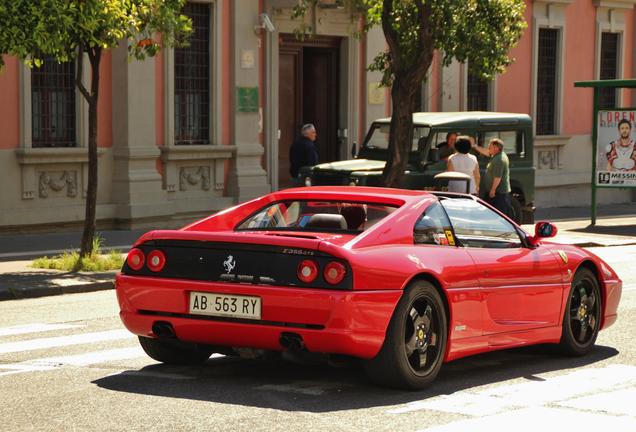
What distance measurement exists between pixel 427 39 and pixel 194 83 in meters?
4.69

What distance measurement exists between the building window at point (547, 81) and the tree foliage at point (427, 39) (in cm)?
874

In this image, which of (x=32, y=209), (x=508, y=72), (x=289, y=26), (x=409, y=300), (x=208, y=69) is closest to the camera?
(x=409, y=300)

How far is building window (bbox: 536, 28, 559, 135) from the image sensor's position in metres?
32.8

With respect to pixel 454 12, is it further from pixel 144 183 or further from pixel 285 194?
pixel 285 194

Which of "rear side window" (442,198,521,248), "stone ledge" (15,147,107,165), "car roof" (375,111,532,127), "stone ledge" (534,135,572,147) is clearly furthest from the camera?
"stone ledge" (534,135,572,147)

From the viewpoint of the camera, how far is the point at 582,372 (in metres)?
9.47

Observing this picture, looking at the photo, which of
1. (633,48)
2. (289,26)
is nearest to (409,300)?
(289,26)

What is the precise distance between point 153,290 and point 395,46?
14.4 meters

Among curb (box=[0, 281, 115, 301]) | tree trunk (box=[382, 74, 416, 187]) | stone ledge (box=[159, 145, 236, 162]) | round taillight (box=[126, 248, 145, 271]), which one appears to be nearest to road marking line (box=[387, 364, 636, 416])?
round taillight (box=[126, 248, 145, 271])

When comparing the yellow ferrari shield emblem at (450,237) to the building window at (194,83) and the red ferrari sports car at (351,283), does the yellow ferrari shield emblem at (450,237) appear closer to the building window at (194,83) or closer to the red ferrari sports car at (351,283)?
the red ferrari sports car at (351,283)

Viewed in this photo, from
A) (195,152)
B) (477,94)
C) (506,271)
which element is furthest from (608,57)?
(506,271)

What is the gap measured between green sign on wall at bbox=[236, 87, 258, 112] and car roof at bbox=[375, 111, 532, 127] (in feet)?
9.76

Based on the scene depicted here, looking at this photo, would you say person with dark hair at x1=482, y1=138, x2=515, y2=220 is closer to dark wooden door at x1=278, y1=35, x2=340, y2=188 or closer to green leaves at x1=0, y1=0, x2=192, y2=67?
green leaves at x1=0, y1=0, x2=192, y2=67

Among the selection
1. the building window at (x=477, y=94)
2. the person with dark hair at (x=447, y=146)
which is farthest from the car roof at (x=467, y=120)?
the building window at (x=477, y=94)
